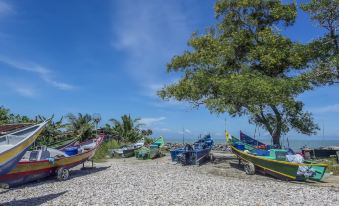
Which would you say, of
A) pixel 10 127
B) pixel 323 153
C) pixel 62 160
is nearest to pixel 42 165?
pixel 62 160

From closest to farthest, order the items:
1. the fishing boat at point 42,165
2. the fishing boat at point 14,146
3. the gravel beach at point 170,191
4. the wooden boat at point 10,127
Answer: the fishing boat at point 14,146 → the gravel beach at point 170,191 → the fishing boat at point 42,165 → the wooden boat at point 10,127

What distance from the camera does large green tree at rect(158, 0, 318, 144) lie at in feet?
67.1

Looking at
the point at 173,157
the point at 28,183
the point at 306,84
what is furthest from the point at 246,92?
the point at 28,183

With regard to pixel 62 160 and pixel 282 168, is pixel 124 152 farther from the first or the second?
pixel 282 168

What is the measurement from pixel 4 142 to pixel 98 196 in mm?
3912

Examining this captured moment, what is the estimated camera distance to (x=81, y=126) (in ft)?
109

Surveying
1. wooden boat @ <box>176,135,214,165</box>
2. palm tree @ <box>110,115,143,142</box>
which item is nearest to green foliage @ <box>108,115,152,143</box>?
palm tree @ <box>110,115,143,142</box>

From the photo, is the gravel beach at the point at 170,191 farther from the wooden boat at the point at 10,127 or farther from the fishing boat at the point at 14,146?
the wooden boat at the point at 10,127

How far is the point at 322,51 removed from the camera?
20.8 metres

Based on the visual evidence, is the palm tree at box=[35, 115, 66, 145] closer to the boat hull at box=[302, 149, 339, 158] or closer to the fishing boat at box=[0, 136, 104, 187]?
the fishing boat at box=[0, 136, 104, 187]

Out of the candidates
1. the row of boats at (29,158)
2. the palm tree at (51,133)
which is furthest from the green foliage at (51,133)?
A: the row of boats at (29,158)

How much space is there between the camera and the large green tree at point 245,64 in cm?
2044

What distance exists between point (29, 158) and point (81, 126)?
58.4ft

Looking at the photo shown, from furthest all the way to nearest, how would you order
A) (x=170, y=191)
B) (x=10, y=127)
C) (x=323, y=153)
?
(x=323, y=153) → (x=10, y=127) → (x=170, y=191)
